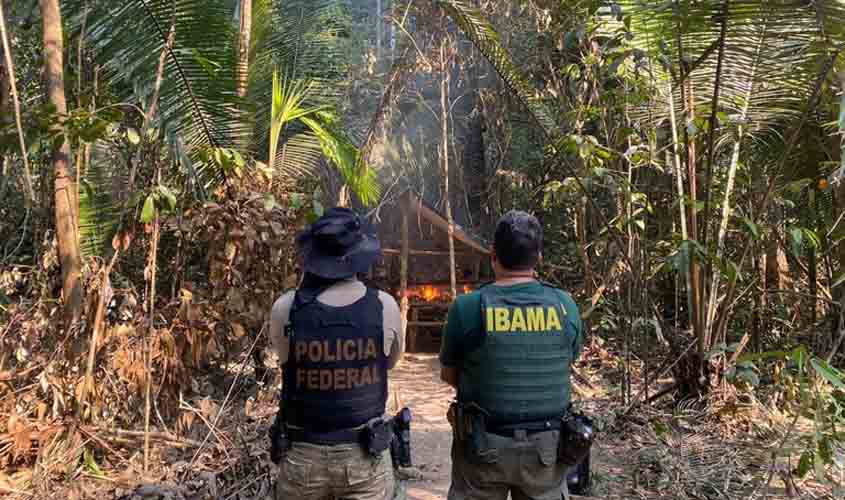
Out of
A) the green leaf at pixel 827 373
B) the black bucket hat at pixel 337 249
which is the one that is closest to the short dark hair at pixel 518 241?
the black bucket hat at pixel 337 249

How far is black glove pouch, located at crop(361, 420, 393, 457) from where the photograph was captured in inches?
82.3

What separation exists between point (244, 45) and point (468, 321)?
13.7 feet

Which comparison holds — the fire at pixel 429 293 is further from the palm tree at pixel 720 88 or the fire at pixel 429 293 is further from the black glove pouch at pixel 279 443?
the black glove pouch at pixel 279 443

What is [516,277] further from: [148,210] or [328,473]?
[148,210]

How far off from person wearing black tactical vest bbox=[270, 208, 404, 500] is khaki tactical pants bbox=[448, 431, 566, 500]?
13.0 inches

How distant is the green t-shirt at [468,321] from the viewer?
219cm

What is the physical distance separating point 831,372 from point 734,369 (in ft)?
3.90

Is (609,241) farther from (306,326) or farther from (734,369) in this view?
(306,326)

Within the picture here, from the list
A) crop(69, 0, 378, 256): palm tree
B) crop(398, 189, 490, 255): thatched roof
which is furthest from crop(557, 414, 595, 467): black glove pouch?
crop(398, 189, 490, 255): thatched roof

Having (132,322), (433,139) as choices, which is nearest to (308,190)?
(132,322)

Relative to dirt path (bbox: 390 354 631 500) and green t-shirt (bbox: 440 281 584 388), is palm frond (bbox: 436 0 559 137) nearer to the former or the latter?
dirt path (bbox: 390 354 631 500)

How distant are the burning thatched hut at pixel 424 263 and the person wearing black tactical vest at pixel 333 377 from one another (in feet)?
25.1

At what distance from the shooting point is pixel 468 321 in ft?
7.21

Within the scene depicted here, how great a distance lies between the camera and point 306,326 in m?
2.06
